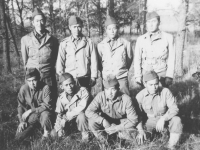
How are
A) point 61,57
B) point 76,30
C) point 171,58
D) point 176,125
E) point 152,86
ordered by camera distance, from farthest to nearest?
point 61,57 < point 76,30 < point 171,58 < point 152,86 < point 176,125

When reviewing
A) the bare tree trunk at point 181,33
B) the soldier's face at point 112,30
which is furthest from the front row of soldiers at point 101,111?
the bare tree trunk at point 181,33

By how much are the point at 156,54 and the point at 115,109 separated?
1.22 metres

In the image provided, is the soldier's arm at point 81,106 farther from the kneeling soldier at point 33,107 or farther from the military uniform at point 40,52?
the military uniform at point 40,52

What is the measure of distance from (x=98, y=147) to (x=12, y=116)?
7.22ft

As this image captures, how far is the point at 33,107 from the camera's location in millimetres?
3922

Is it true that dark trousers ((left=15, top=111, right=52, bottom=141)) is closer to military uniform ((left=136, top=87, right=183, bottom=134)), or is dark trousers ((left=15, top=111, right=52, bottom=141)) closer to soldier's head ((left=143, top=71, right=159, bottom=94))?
military uniform ((left=136, top=87, right=183, bottom=134))

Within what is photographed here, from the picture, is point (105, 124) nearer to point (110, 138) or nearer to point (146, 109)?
point (110, 138)

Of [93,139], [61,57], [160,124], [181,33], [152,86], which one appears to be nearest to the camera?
[160,124]

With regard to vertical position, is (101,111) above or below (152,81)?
below

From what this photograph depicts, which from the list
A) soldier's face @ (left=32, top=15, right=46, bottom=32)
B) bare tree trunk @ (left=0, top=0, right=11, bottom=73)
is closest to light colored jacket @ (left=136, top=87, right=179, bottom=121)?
soldier's face @ (left=32, top=15, right=46, bottom=32)

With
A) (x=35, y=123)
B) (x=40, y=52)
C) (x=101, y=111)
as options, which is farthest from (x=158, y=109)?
(x=40, y=52)

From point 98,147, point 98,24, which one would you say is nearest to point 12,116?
point 98,147

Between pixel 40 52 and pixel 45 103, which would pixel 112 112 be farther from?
pixel 40 52

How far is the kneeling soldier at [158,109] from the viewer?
10.6 feet
